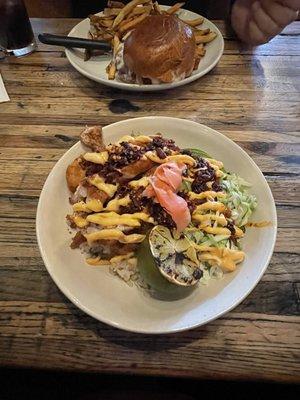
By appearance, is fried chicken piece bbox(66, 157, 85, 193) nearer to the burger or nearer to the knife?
the burger

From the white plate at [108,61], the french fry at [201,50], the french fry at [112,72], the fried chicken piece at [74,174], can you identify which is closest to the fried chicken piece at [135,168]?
the fried chicken piece at [74,174]

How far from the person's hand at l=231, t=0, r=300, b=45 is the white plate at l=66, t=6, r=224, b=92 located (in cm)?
13

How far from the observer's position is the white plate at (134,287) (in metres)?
0.87

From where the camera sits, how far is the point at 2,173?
1345mm

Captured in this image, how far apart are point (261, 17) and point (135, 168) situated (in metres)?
1.11

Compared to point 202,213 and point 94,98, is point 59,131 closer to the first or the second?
point 94,98

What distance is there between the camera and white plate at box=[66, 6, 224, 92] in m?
1.54

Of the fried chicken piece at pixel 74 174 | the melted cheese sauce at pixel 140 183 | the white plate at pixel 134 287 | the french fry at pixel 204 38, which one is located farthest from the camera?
the french fry at pixel 204 38

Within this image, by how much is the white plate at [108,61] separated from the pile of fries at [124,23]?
0.09 feet

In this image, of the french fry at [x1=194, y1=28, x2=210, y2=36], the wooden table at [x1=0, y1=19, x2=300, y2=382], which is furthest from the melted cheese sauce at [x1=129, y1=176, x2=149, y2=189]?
the french fry at [x1=194, y1=28, x2=210, y2=36]

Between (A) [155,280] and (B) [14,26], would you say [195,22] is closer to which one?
(B) [14,26]

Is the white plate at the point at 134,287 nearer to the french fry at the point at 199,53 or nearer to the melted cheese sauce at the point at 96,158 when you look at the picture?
the melted cheese sauce at the point at 96,158

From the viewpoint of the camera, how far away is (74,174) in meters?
1.14

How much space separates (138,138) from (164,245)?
1.27 ft
